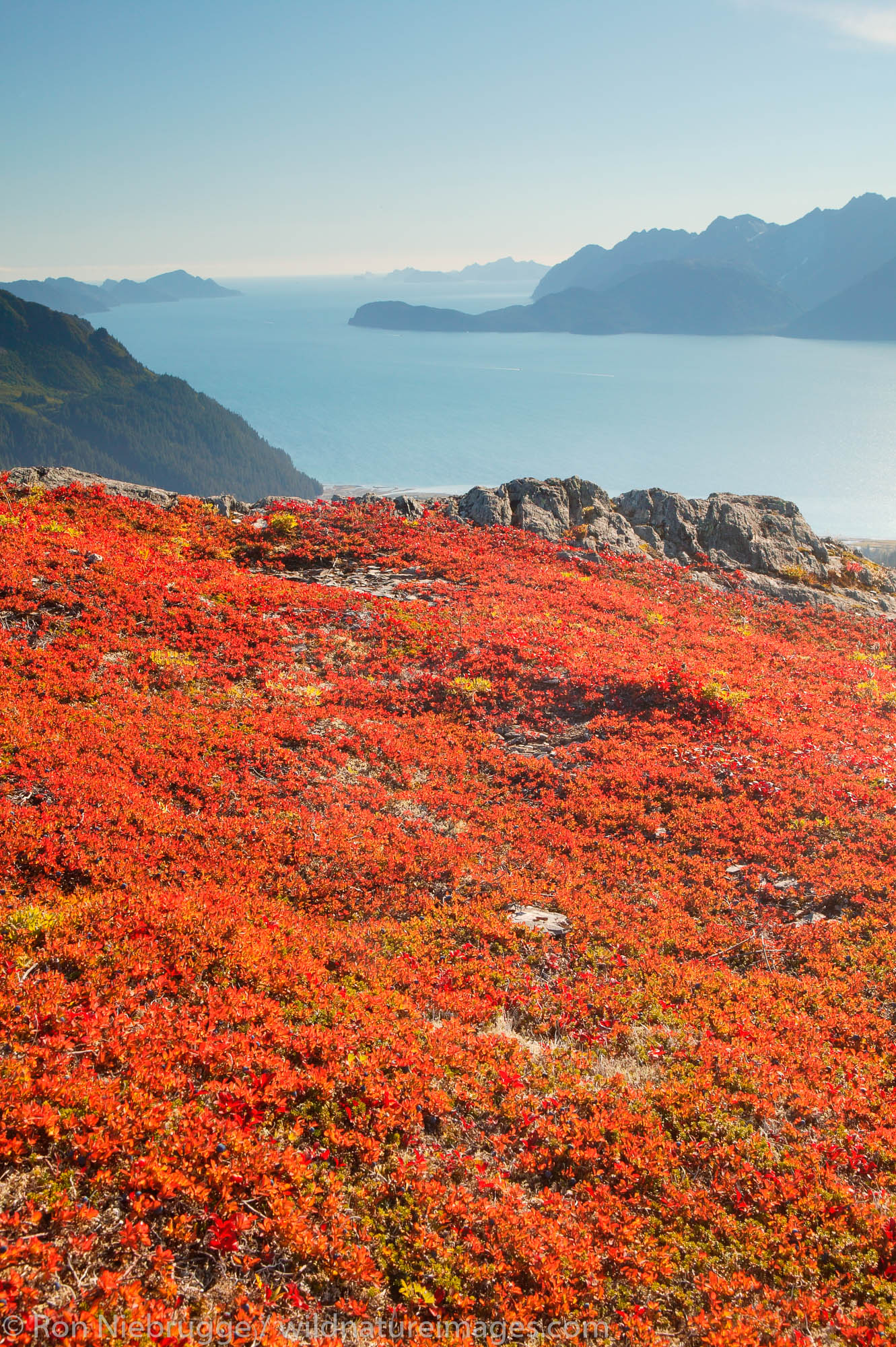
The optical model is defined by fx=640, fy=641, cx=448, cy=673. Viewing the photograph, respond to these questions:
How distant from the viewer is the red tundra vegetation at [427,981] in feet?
19.4

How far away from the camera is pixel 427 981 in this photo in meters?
10.2

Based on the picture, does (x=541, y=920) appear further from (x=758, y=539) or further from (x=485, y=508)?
(x=758, y=539)

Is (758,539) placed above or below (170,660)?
above

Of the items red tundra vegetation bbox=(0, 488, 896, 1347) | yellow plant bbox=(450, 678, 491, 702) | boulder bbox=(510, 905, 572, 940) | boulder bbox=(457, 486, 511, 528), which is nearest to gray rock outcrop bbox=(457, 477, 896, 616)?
boulder bbox=(457, 486, 511, 528)

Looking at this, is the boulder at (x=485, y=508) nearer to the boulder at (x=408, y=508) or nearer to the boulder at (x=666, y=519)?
the boulder at (x=408, y=508)

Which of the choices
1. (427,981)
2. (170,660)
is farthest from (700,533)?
(427,981)

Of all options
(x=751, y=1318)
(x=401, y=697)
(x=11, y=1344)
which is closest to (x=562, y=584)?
(x=401, y=697)

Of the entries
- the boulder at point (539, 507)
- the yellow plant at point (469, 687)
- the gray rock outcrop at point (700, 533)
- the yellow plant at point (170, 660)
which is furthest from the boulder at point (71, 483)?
the boulder at point (539, 507)

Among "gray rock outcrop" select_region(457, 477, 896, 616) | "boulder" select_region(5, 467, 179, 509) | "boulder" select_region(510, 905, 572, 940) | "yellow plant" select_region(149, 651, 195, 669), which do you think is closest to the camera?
"boulder" select_region(510, 905, 572, 940)

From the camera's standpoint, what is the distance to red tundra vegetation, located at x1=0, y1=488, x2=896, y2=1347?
19.4ft

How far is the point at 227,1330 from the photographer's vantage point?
5.15 meters

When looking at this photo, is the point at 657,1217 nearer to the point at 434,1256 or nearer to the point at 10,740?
the point at 434,1256

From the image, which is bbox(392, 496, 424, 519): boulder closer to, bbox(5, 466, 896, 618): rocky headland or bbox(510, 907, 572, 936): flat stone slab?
bbox(5, 466, 896, 618): rocky headland

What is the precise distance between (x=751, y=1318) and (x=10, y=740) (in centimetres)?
1398
